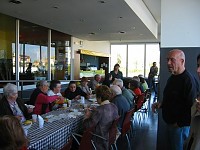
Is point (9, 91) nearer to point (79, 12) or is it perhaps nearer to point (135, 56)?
point (79, 12)

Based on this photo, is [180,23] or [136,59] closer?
[180,23]

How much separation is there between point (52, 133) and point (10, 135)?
122 centimetres

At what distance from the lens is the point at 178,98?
2625 millimetres

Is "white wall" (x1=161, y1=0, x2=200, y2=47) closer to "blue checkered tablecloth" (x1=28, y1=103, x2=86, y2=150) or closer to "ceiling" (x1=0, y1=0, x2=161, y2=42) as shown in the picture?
"blue checkered tablecloth" (x1=28, y1=103, x2=86, y2=150)

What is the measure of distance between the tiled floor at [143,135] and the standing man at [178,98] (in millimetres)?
1780

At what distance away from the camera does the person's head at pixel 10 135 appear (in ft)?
4.58

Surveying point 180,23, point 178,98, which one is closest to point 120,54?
point 180,23

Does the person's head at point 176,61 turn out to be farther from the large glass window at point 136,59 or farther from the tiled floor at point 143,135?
the large glass window at point 136,59

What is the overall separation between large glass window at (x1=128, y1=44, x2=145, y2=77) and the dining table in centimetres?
1349

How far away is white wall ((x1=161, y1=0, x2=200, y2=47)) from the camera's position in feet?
11.6

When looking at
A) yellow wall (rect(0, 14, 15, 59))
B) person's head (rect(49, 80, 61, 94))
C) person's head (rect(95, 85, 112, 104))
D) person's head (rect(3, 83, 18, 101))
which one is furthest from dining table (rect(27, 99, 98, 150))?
yellow wall (rect(0, 14, 15, 59))

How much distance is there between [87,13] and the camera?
22.2 ft

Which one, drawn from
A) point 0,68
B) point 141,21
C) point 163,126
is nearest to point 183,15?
point 163,126

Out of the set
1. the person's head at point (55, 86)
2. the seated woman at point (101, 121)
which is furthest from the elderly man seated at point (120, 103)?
the person's head at point (55, 86)
